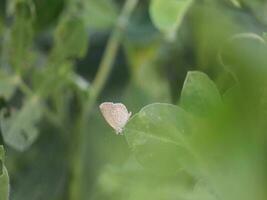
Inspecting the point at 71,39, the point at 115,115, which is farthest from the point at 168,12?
the point at 115,115

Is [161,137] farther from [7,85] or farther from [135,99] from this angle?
[135,99]

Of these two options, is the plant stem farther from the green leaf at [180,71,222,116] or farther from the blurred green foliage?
the green leaf at [180,71,222,116]

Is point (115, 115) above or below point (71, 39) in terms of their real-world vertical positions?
above

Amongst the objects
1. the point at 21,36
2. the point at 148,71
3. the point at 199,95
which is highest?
the point at 199,95

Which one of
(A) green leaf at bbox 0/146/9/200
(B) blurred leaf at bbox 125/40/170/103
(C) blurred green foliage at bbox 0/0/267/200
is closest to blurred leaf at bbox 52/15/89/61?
(C) blurred green foliage at bbox 0/0/267/200

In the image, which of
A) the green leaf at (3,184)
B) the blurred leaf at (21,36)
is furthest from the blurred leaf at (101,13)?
the green leaf at (3,184)

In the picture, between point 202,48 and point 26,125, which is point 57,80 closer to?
point 26,125

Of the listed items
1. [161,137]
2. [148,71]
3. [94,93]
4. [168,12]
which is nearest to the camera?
[161,137]

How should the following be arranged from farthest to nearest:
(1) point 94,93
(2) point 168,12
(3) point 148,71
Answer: (3) point 148,71 → (1) point 94,93 → (2) point 168,12
